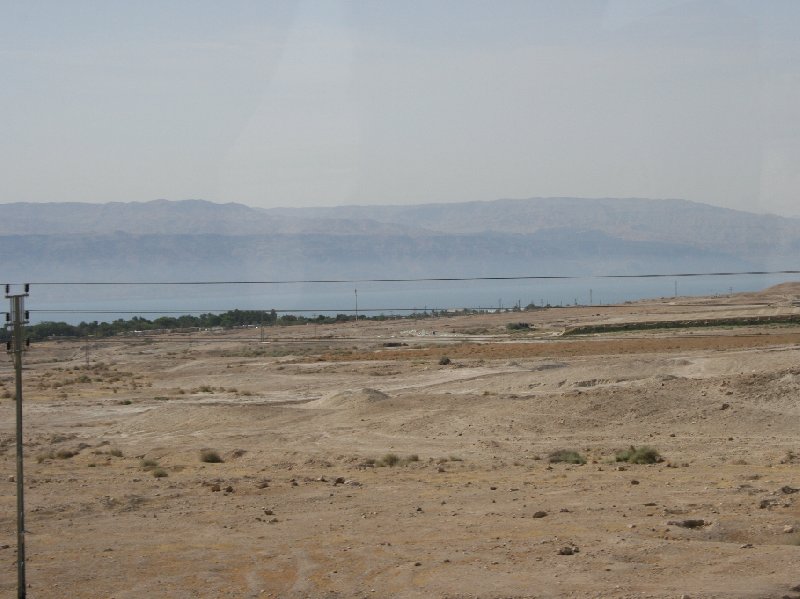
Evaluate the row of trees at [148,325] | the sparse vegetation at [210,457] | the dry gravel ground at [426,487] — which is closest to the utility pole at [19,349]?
Answer: the dry gravel ground at [426,487]

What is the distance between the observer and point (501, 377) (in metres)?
45.8

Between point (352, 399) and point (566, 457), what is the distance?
45.8 ft

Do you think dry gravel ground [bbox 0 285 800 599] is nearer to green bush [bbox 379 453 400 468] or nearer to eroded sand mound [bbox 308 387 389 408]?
eroded sand mound [bbox 308 387 389 408]

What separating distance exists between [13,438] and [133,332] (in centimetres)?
7537

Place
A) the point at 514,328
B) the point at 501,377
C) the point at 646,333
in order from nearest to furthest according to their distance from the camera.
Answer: the point at 501,377
the point at 646,333
the point at 514,328

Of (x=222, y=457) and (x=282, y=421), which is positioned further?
(x=282, y=421)

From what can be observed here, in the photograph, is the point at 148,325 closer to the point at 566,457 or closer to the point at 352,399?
the point at 352,399

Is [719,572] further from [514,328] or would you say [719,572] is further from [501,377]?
[514,328]

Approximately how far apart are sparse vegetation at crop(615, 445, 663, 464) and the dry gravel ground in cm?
69

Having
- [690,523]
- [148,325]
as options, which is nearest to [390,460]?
[690,523]

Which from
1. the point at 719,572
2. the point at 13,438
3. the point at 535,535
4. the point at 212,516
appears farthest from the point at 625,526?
the point at 13,438

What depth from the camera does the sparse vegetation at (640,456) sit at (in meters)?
26.8

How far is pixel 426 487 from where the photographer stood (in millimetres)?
23844

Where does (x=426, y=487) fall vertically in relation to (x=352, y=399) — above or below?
below
